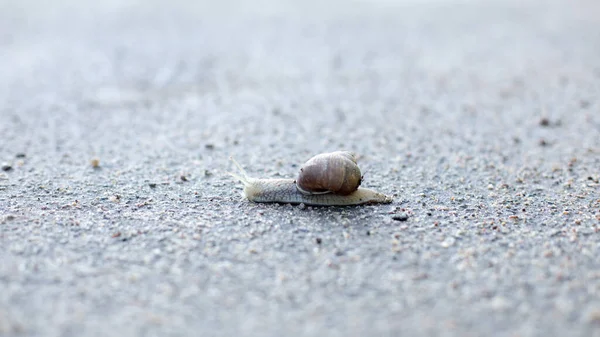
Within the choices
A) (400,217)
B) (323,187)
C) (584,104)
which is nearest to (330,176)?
(323,187)

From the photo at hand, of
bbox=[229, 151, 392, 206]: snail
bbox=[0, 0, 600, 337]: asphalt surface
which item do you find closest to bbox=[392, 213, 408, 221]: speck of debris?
bbox=[0, 0, 600, 337]: asphalt surface

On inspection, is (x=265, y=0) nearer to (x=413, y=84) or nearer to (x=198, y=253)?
(x=413, y=84)

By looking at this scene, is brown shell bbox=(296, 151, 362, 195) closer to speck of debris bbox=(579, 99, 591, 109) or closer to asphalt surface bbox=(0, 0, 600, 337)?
asphalt surface bbox=(0, 0, 600, 337)

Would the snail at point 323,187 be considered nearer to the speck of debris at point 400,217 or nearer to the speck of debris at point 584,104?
the speck of debris at point 400,217

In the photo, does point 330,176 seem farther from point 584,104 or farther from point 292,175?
point 584,104

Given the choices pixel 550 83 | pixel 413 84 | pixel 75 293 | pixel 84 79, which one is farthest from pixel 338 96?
pixel 75 293

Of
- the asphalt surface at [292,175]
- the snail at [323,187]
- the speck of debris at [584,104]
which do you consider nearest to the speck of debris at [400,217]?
the asphalt surface at [292,175]

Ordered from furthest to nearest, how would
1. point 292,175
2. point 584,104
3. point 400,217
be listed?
point 584,104
point 292,175
point 400,217
